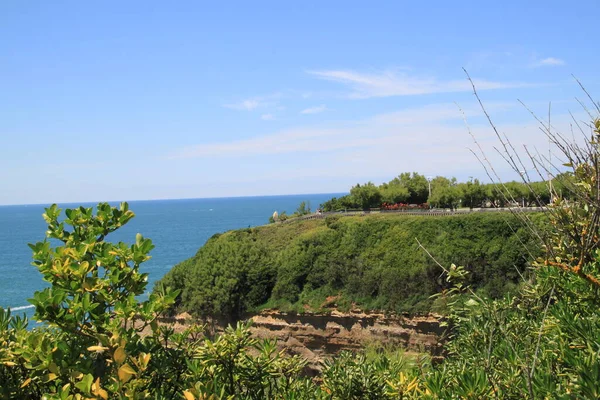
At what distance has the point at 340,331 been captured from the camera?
90.2ft

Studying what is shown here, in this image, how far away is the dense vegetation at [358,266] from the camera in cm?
2703

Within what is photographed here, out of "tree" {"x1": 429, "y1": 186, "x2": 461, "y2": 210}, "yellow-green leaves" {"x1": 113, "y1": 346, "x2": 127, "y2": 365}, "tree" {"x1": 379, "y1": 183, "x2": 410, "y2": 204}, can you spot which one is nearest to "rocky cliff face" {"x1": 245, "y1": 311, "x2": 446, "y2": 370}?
"tree" {"x1": 429, "y1": 186, "x2": 461, "y2": 210}

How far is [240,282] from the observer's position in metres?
31.7

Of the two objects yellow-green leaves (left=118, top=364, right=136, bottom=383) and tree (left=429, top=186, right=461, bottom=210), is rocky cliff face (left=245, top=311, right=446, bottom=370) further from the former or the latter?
yellow-green leaves (left=118, top=364, right=136, bottom=383)

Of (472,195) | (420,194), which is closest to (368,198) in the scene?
(420,194)

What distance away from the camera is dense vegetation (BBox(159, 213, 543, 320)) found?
27.0 meters

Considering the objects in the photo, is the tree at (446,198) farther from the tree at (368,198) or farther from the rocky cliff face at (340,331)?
the rocky cliff face at (340,331)

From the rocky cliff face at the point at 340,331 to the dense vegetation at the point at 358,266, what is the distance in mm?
710

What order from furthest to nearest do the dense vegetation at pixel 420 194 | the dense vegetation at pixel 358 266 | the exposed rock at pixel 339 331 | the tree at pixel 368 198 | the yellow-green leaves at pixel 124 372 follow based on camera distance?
the tree at pixel 368 198 → the dense vegetation at pixel 420 194 → the dense vegetation at pixel 358 266 → the exposed rock at pixel 339 331 → the yellow-green leaves at pixel 124 372

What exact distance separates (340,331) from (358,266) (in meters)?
4.55

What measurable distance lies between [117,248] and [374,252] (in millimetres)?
28042

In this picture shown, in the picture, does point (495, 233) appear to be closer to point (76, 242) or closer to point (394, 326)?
point (394, 326)

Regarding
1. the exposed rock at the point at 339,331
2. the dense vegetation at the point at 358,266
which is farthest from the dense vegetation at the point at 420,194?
the exposed rock at the point at 339,331

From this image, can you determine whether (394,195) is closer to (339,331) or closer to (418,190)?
(418,190)
